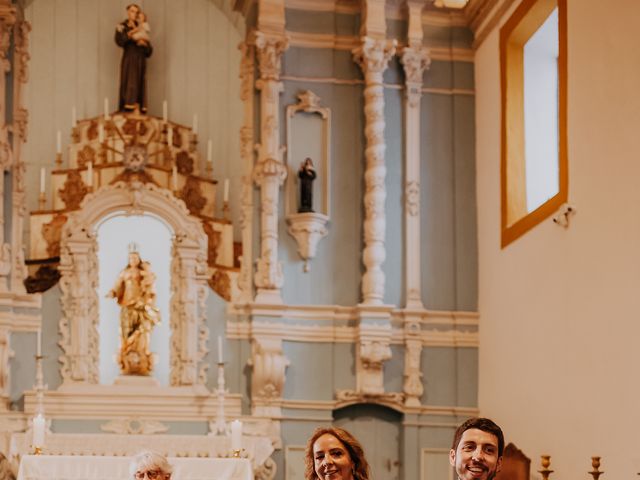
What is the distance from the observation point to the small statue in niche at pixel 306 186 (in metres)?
13.8

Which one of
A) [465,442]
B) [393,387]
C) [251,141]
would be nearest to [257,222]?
[251,141]

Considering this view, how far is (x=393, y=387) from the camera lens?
13805 millimetres

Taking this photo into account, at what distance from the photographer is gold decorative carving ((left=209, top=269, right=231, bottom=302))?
1395cm

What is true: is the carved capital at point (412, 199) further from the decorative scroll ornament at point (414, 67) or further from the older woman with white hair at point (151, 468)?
the older woman with white hair at point (151, 468)

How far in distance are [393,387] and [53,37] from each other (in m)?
5.27

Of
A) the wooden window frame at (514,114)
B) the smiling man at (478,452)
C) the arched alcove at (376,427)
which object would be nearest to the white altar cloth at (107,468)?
the arched alcove at (376,427)

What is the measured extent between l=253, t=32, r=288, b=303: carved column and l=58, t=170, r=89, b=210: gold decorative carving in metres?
1.68

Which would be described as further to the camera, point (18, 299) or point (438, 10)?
point (438, 10)

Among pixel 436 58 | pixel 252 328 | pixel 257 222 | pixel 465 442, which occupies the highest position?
pixel 436 58

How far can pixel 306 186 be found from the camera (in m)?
13.8

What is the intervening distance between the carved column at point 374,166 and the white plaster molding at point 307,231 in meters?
0.45

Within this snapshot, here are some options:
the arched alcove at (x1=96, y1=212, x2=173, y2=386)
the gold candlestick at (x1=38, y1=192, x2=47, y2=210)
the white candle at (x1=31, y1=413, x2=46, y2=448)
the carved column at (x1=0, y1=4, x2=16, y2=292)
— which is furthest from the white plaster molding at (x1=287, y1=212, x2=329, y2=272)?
the white candle at (x1=31, y1=413, x2=46, y2=448)

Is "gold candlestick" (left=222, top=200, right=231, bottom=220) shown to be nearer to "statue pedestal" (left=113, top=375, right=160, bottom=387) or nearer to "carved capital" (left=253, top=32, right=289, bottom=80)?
"carved capital" (left=253, top=32, right=289, bottom=80)

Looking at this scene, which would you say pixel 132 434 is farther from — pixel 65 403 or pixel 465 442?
pixel 465 442
